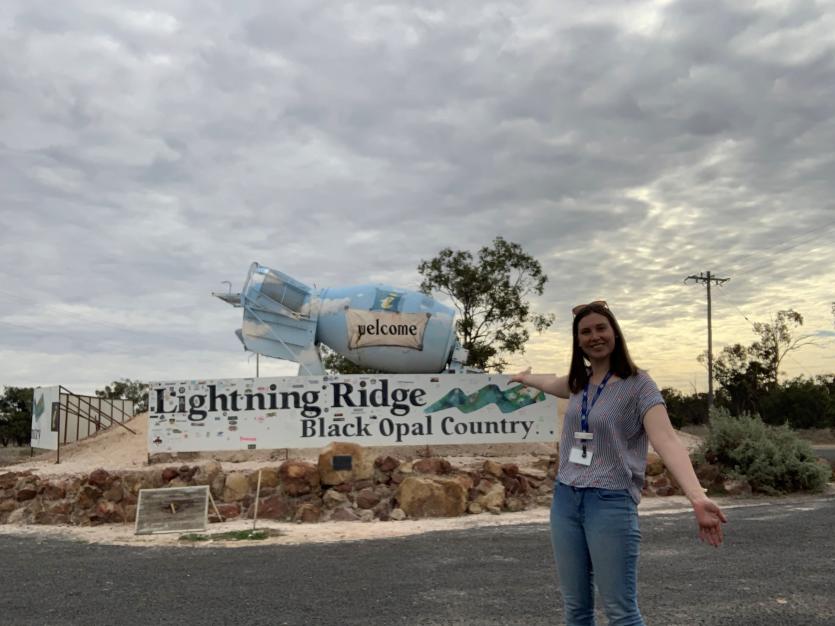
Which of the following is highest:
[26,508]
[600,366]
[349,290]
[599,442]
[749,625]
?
[349,290]

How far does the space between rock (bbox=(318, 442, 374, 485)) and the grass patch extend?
7.81 feet

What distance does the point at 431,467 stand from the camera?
14141 mm

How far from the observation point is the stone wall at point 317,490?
13.1m

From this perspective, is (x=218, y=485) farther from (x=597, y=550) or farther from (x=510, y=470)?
(x=597, y=550)

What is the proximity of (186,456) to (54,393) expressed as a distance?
358 inches

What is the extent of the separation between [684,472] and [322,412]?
13.4 m

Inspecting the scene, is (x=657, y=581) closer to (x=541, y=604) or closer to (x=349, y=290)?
(x=541, y=604)

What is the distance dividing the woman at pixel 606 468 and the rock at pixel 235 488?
11478mm

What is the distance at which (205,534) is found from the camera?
37.0 ft

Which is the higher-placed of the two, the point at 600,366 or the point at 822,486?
the point at 600,366

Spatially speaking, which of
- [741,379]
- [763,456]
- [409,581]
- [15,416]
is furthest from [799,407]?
[15,416]

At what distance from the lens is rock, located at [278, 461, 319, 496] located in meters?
13.6

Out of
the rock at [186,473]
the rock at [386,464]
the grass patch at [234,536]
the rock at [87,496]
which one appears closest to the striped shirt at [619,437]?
the grass patch at [234,536]

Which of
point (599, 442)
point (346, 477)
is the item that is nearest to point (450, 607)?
point (599, 442)
